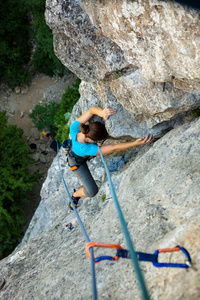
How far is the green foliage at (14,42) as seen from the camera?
13.4m

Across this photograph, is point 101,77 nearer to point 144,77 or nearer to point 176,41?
point 144,77

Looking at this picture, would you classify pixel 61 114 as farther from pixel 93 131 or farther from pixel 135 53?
pixel 135 53

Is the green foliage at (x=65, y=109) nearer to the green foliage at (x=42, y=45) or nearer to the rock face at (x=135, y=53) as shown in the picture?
the green foliage at (x=42, y=45)

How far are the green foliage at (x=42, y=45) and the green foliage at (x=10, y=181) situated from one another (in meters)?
4.07

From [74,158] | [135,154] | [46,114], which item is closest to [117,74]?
[135,154]

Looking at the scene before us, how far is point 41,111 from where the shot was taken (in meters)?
12.5

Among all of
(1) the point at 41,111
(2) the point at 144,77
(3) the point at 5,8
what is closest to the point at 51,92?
(1) the point at 41,111

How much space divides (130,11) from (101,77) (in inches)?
66.5

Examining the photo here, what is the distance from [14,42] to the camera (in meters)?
14.3

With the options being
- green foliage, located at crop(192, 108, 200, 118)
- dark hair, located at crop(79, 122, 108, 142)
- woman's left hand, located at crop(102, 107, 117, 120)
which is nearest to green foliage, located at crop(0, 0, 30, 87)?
woman's left hand, located at crop(102, 107, 117, 120)

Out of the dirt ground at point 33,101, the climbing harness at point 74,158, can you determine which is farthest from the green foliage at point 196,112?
the dirt ground at point 33,101

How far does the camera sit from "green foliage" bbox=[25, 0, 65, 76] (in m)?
12.0

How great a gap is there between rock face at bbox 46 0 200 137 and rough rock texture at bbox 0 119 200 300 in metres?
0.61

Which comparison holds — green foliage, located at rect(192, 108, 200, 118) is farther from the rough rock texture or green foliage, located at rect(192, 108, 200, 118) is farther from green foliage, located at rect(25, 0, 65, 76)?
green foliage, located at rect(25, 0, 65, 76)
